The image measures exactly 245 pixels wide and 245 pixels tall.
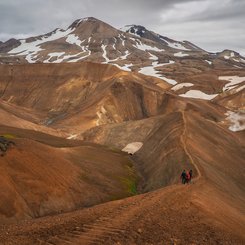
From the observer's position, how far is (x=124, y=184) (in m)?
49.8

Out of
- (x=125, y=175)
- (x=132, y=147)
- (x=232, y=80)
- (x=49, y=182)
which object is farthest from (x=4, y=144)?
(x=232, y=80)

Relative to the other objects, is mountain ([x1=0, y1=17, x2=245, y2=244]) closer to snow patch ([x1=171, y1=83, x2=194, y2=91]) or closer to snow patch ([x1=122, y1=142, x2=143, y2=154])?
snow patch ([x1=122, y1=142, x2=143, y2=154])

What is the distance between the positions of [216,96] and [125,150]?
79166 mm

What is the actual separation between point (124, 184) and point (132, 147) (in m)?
24.5

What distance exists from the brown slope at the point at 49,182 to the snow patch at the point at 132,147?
1928cm

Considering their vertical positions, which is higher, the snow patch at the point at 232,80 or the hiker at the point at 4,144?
the snow patch at the point at 232,80

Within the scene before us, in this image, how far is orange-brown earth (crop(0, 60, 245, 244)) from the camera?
80.9 ft

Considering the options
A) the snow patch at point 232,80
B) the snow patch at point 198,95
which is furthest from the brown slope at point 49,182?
the snow patch at point 232,80

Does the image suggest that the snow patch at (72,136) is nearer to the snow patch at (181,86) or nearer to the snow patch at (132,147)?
the snow patch at (132,147)

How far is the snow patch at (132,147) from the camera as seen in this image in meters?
72.6

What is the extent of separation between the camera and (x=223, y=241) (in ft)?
83.4

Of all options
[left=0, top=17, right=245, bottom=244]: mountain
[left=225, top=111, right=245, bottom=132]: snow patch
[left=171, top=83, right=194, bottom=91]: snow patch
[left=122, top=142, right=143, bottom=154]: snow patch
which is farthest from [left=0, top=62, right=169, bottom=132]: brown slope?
Answer: [left=122, top=142, right=143, bottom=154]: snow patch

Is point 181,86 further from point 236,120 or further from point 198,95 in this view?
point 236,120

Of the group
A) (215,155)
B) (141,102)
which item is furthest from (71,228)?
(141,102)
